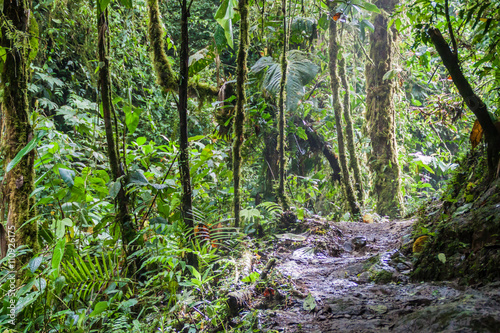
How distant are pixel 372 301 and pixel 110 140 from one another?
6.84ft

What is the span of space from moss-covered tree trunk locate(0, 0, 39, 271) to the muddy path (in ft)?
5.95

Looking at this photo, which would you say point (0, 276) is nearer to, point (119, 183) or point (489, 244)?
point (119, 183)

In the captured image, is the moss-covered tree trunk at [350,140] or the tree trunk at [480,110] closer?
the tree trunk at [480,110]

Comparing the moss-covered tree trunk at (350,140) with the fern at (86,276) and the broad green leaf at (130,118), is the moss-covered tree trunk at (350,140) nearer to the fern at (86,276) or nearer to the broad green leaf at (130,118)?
the broad green leaf at (130,118)

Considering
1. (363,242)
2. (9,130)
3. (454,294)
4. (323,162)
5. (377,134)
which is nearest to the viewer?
(454,294)

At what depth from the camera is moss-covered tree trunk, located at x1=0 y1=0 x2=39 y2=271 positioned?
7.50 ft

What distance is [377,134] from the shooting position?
283 inches

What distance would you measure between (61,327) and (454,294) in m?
2.13

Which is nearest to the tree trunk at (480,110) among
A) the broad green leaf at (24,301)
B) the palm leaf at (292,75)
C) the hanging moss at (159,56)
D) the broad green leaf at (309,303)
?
the broad green leaf at (309,303)

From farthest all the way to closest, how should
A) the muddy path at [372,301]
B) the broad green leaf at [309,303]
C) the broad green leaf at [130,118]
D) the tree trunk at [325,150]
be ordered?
1. the tree trunk at [325,150]
2. the broad green leaf at [130,118]
3. the broad green leaf at [309,303]
4. the muddy path at [372,301]

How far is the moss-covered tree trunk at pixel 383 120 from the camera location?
6836mm

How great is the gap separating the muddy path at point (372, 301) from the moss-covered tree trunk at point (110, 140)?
1093mm

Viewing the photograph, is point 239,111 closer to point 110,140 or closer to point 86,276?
point 110,140

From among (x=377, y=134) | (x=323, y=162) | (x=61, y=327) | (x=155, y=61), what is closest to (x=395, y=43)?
(x=377, y=134)
